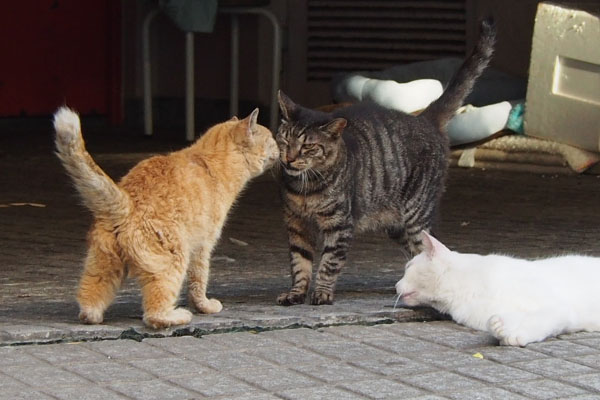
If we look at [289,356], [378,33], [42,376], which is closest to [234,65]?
[378,33]

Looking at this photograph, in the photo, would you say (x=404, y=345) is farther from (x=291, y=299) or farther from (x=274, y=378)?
(x=291, y=299)

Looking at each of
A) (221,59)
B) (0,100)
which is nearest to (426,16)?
(221,59)

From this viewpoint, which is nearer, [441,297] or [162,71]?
[441,297]

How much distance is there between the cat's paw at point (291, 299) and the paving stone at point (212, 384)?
1353mm

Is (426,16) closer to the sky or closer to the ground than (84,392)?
closer to the sky

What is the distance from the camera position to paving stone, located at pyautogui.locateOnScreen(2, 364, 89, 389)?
4216mm

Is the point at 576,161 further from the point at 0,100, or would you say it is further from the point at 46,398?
the point at 46,398

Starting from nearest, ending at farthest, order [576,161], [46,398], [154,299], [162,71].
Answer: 1. [46,398]
2. [154,299]
3. [576,161]
4. [162,71]

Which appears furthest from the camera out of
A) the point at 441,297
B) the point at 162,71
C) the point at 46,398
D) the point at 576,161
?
the point at 162,71

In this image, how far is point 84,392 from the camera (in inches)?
163

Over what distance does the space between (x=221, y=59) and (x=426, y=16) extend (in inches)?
90.8

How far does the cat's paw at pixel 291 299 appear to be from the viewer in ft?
18.8

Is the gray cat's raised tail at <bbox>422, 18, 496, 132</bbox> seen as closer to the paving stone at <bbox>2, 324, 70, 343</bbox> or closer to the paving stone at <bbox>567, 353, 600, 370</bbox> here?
the paving stone at <bbox>567, 353, 600, 370</bbox>

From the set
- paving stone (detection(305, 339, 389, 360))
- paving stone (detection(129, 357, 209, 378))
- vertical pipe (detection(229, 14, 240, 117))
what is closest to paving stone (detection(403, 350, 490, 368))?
paving stone (detection(305, 339, 389, 360))
